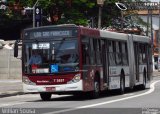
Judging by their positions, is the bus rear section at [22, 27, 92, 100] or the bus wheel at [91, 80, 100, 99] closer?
the bus rear section at [22, 27, 92, 100]

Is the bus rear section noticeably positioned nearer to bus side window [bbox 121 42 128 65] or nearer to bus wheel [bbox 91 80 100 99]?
bus wheel [bbox 91 80 100 99]

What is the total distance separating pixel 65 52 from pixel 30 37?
1722 mm

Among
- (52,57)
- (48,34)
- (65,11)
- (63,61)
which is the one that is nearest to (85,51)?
(63,61)

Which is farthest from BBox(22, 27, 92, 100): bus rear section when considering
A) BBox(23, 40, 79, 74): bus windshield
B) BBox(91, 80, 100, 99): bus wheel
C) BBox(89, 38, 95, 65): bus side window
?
BBox(91, 80, 100, 99): bus wheel

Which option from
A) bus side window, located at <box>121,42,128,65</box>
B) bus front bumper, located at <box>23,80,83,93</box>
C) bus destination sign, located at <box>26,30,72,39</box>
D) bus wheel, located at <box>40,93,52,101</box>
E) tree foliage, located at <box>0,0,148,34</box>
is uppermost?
tree foliage, located at <box>0,0,148,34</box>

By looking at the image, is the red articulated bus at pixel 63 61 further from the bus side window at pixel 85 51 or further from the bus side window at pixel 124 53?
the bus side window at pixel 124 53

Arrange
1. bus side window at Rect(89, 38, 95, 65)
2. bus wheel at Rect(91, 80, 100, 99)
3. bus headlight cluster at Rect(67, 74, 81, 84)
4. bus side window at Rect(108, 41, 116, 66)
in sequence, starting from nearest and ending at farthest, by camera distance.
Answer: bus headlight cluster at Rect(67, 74, 81, 84) → bus side window at Rect(89, 38, 95, 65) → bus wheel at Rect(91, 80, 100, 99) → bus side window at Rect(108, 41, 116, 66)

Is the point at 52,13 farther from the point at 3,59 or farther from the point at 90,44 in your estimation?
the point at 90,44

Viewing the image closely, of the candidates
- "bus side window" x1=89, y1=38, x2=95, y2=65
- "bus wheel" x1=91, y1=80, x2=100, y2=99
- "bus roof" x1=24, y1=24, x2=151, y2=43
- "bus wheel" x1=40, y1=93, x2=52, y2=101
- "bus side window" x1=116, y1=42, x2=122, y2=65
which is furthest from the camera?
"bus side window" x1=116, y1=42, x2=122, y2=65

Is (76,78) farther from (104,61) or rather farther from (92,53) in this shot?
(104,61)

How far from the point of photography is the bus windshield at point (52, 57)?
80.8 ft

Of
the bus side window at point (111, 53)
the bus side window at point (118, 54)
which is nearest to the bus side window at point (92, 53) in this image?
the bus side window at point (111, 53)

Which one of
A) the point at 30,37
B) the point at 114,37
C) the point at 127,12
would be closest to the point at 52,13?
the point at 127,12

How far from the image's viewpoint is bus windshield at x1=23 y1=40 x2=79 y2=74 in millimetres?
24625
